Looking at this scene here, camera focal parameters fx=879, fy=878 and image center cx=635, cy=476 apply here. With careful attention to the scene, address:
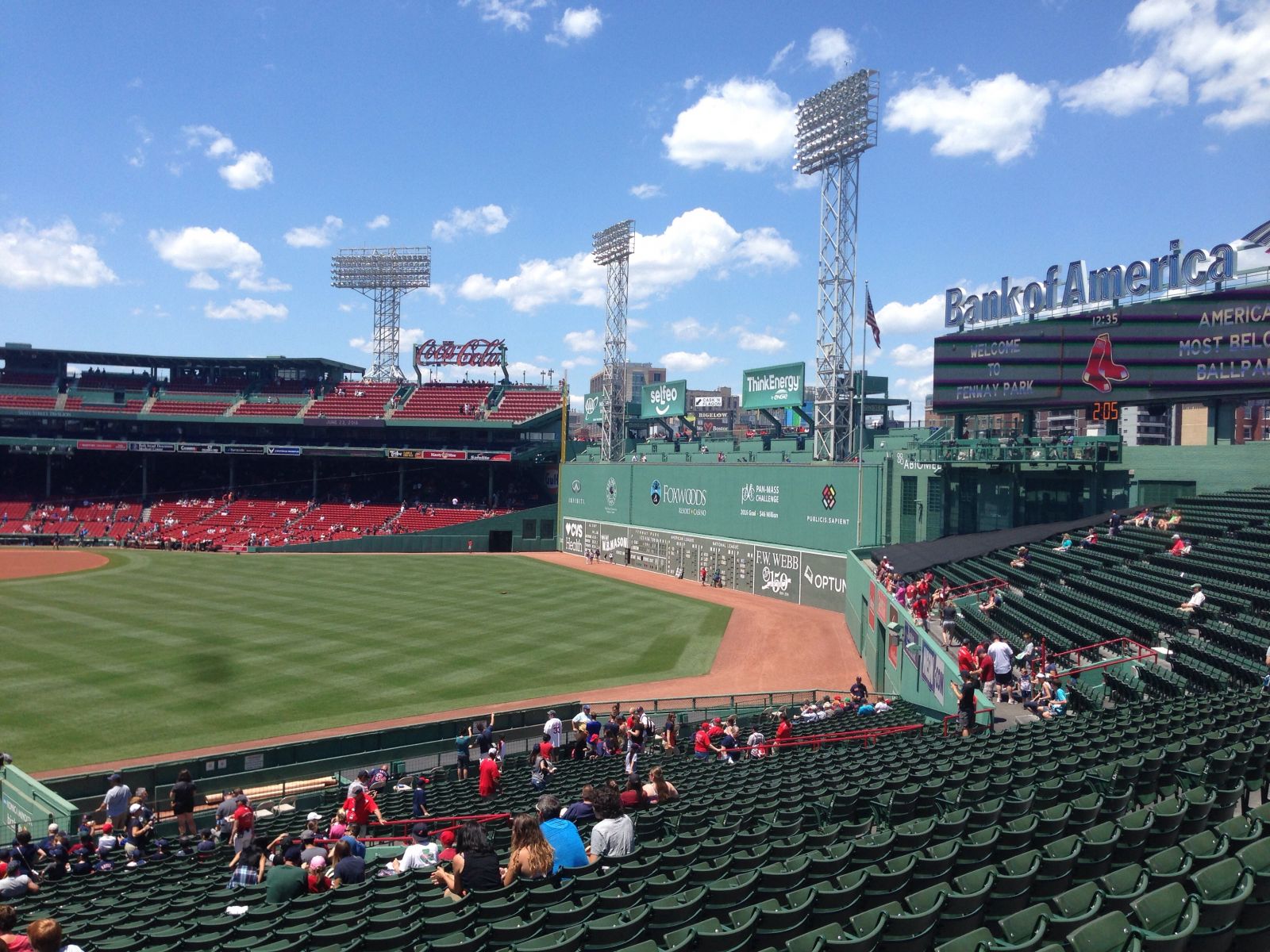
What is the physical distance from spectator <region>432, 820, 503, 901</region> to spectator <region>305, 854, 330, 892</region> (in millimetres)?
2304

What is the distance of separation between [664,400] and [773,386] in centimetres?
1139

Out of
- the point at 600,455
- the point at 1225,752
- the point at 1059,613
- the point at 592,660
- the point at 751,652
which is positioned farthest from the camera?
the point at 600,455

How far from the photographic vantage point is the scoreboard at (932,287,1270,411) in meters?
25.5

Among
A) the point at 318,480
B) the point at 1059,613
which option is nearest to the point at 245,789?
the point at 1059,613

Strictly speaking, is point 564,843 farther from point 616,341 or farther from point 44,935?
point 616,341

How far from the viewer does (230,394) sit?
7512cm

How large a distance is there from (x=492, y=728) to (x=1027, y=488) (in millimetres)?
23577

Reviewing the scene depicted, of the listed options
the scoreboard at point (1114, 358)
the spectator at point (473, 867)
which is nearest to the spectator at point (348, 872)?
the spectator at point (473, 867)

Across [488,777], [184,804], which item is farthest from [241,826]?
[488,777]

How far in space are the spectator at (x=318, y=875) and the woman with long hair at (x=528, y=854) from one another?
102 inches

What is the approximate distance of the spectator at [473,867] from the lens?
6406mm

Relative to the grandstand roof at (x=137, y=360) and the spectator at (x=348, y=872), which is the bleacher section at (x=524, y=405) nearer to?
the grandstand roof at (x=137, y=360)

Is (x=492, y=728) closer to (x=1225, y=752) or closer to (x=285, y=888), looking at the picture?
(x=285, y=888)

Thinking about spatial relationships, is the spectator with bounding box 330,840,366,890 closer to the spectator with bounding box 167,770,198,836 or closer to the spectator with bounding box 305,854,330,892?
the spectator with bounding box 305,854,330,892
